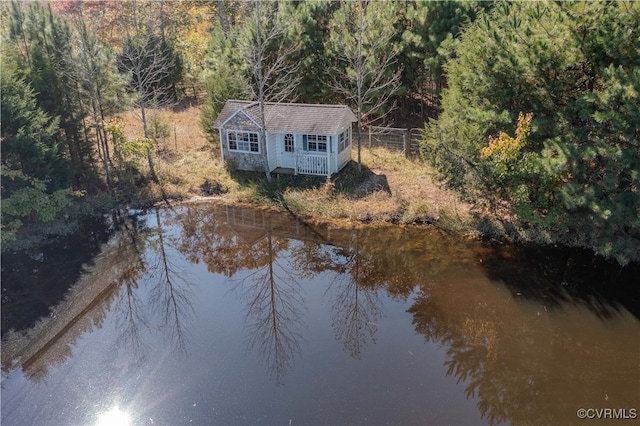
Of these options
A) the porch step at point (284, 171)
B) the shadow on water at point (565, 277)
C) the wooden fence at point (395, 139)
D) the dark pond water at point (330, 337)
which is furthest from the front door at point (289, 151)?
the shadow on water at point (565, 277)

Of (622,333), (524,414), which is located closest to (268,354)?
(524,414)

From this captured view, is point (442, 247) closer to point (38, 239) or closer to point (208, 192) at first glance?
point (208, 192)

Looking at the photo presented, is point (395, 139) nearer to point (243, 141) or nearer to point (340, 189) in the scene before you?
point (340, 189)

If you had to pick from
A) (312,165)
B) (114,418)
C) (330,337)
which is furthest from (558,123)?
(114,418)

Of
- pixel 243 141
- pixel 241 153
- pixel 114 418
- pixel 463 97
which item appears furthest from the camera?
pixel 241 153

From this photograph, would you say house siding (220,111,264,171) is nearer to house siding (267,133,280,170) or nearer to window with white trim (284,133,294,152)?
house siding (267,133,280,170)

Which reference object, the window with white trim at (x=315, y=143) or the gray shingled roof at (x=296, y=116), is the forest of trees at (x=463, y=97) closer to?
the gray shingled roof at (x=296, y=116)

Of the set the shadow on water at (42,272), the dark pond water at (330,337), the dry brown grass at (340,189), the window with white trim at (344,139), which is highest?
the window with white trim at (344,139)
